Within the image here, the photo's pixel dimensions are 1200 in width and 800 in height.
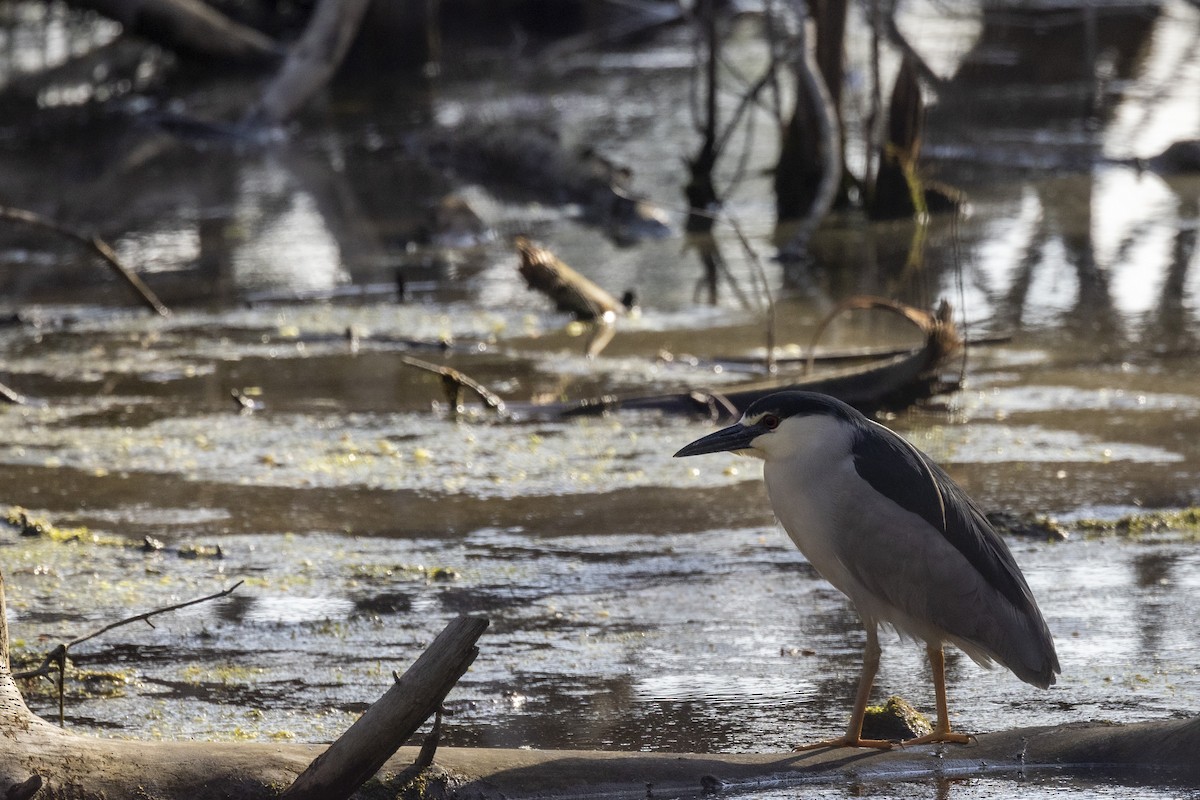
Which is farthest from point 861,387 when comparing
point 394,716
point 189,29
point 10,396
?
point 189,29

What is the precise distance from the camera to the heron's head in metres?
3.93

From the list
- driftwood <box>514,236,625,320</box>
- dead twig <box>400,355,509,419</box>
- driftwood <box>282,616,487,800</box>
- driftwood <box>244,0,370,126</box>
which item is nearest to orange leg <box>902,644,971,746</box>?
driftwood <box>282,616,487,800</box>

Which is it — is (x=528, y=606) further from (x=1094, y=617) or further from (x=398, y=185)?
(x=398, y=185)

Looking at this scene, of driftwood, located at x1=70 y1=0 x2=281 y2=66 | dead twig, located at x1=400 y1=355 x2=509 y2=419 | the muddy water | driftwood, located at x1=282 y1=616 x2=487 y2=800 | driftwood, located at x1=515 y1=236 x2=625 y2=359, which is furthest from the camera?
driftwood, located at x1=70 y1=0 x2=281 y2=66

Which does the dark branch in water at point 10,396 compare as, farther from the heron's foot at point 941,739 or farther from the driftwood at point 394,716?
the heron's foot at point 941,739

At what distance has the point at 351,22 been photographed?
16094 mm

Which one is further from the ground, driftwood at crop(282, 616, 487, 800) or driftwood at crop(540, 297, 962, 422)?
driftwood at crop(282, 616, 487, 800)

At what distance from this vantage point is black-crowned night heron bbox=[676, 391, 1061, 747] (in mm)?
3918

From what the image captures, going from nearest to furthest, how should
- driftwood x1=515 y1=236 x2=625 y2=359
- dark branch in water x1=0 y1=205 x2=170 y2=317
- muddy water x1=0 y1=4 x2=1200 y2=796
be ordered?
1. muddy water x1=0 y1=4 x2=1200 y2=796
2. dark branch in water x1=0 y1=205 x2=170 y2=317
3. driftwood x1=515 y1=236 x2=625 y2=359

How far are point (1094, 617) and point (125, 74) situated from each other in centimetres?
1821

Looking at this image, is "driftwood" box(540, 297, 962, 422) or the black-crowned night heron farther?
"driftwood" box(540, 297, 962, 422)

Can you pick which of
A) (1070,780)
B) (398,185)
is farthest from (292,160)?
(1070,780)

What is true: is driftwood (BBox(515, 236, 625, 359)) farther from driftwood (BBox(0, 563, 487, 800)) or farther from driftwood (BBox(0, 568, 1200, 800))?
driftwood (BBox(0, 563, 487, 800))

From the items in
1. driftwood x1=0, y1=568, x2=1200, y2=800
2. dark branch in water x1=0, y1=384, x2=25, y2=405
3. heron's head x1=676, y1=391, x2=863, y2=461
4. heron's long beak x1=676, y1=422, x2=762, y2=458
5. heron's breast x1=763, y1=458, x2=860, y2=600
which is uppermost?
heron's head x1=676, y1=391, x2=863, y2=461
